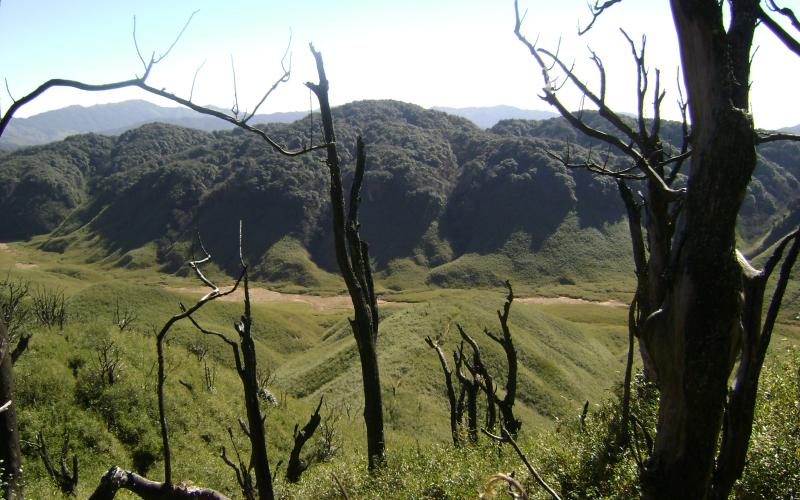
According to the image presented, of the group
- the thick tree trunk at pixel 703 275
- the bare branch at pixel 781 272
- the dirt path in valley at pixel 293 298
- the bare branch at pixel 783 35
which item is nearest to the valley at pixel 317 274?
the dirt path in valley at pixel 293 298

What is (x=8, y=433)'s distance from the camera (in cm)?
698

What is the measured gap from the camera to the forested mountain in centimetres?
10850

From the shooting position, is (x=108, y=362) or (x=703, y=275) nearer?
(x=703, y=275)

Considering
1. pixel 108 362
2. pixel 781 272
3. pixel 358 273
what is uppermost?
pixel 781 272

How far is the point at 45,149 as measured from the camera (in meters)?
191

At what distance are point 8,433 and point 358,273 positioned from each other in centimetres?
557

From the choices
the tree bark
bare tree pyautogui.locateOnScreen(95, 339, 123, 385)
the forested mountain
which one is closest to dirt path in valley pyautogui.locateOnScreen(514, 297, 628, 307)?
the forested mountain

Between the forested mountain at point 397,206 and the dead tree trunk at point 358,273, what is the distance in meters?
90.0

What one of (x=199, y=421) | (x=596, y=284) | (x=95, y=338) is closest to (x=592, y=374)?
(x=199, y=421)

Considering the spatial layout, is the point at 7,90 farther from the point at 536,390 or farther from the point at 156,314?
the point at 156,314

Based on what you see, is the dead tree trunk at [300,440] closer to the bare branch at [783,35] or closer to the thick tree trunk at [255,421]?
the thick tree trunk at [255,421]

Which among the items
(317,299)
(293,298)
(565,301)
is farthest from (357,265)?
(293,298)

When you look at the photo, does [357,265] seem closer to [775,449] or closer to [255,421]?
[255,421]

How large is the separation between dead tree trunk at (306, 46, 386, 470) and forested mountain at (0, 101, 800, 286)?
9003cm
